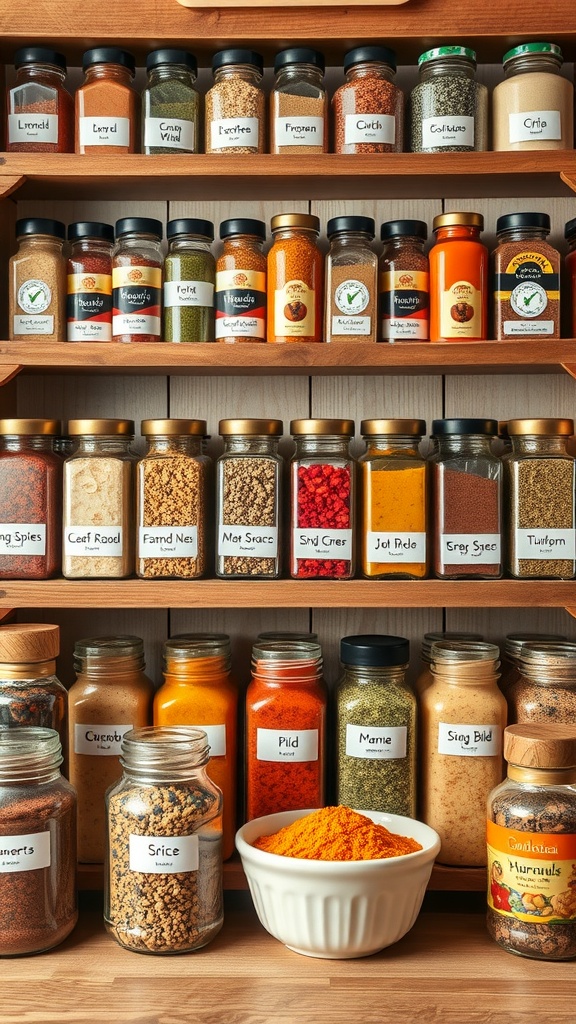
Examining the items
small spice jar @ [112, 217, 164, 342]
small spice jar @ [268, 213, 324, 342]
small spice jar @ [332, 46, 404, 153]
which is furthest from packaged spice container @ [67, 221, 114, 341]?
small spice jar @ [332, 46, 404, 153]

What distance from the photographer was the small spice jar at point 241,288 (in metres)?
1.31

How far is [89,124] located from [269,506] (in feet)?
2.02

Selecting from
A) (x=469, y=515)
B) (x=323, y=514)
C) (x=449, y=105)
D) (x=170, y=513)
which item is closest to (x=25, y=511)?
(x=170, y=513)

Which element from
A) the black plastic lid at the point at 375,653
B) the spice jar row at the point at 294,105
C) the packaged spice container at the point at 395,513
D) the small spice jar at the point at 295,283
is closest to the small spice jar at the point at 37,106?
the spice jar row at the point at 294,105

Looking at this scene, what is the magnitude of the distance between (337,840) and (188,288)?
2.57 ft

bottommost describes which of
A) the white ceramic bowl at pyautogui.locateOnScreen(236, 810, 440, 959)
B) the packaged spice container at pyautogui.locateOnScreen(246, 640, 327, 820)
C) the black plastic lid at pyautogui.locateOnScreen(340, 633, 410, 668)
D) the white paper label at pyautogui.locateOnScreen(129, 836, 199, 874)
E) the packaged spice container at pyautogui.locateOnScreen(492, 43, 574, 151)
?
the white ceramic bowl at pyautogui.locateOnScreen(236, 810, 440, 959)

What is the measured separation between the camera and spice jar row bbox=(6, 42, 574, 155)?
1303mm

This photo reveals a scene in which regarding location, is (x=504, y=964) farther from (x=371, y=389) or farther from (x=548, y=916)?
(x=371, y=389)

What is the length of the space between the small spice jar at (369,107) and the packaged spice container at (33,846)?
0.92 m

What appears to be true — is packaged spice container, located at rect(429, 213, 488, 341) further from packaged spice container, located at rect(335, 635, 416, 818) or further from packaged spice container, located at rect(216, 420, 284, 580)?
packaged spice container, located at rect(335, 635, 416, 818)

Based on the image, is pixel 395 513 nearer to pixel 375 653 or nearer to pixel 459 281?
pixel 375 653

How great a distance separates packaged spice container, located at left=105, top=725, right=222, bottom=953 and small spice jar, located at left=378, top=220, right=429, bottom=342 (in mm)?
639

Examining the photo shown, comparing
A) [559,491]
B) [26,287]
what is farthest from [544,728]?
[26,287]

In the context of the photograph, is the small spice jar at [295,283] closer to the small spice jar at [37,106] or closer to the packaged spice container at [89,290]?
the packaged spice container at [89,290]
